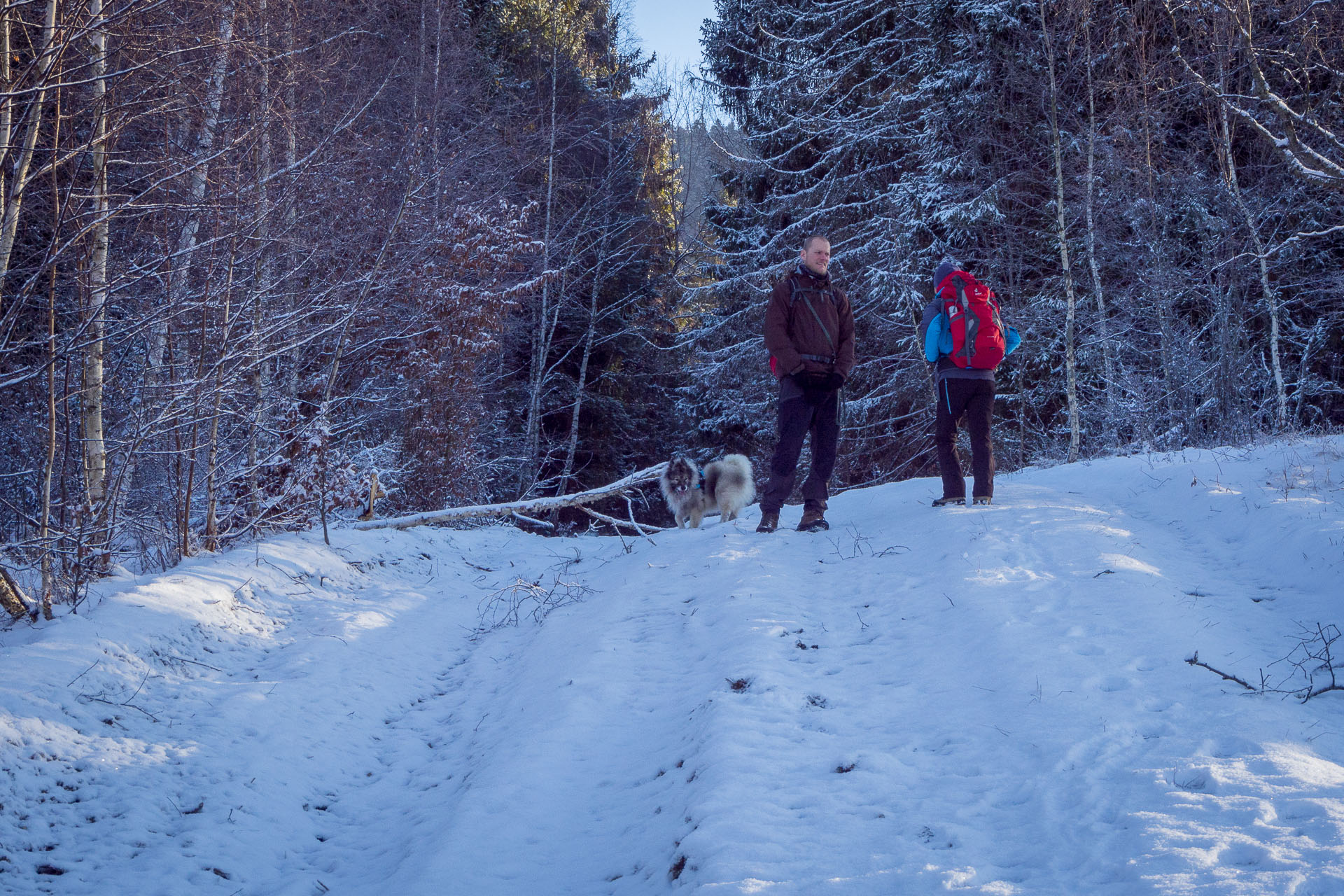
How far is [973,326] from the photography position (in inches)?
242

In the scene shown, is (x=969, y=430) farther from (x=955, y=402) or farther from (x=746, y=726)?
(x=746, y=726)

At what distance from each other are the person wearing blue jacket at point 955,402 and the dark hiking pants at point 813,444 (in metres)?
0.90

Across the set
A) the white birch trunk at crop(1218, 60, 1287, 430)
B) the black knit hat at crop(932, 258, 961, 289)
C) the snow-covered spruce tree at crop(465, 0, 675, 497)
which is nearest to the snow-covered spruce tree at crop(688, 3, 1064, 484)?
the white birch trunk at crop(1218, 60, 1287, 430)

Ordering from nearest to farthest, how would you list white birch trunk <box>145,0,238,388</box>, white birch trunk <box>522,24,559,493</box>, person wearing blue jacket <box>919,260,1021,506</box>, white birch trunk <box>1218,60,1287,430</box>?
white birch trunk <box>145,0,238,388</box>, person wearing blue jacket <box>919,260,1021,506</box>, white birch trunk <box>1218,60,1287,430</box>, white birch trunk <box>522,24,559,493</box>

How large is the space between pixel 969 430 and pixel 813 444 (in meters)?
1.33

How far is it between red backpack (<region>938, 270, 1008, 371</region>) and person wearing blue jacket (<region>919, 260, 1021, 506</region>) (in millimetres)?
48

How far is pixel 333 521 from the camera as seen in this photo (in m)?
9.33

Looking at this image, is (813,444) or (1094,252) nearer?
(813,444)

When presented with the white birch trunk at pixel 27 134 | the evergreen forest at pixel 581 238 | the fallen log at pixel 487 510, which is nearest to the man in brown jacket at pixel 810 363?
the fallen log at pixel 487 510

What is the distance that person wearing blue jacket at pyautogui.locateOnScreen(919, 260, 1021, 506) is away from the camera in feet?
20.5

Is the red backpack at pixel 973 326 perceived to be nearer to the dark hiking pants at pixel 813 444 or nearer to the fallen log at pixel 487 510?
the dark hiking pants at pixel 813 444

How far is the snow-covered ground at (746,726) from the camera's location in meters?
2.51

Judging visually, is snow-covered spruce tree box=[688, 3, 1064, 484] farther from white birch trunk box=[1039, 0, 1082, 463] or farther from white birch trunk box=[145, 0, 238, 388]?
white birch trunk box=[145, 0, 238, 388]

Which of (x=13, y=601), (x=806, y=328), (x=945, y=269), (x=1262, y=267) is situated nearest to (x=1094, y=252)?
(x=1262, y=267)
